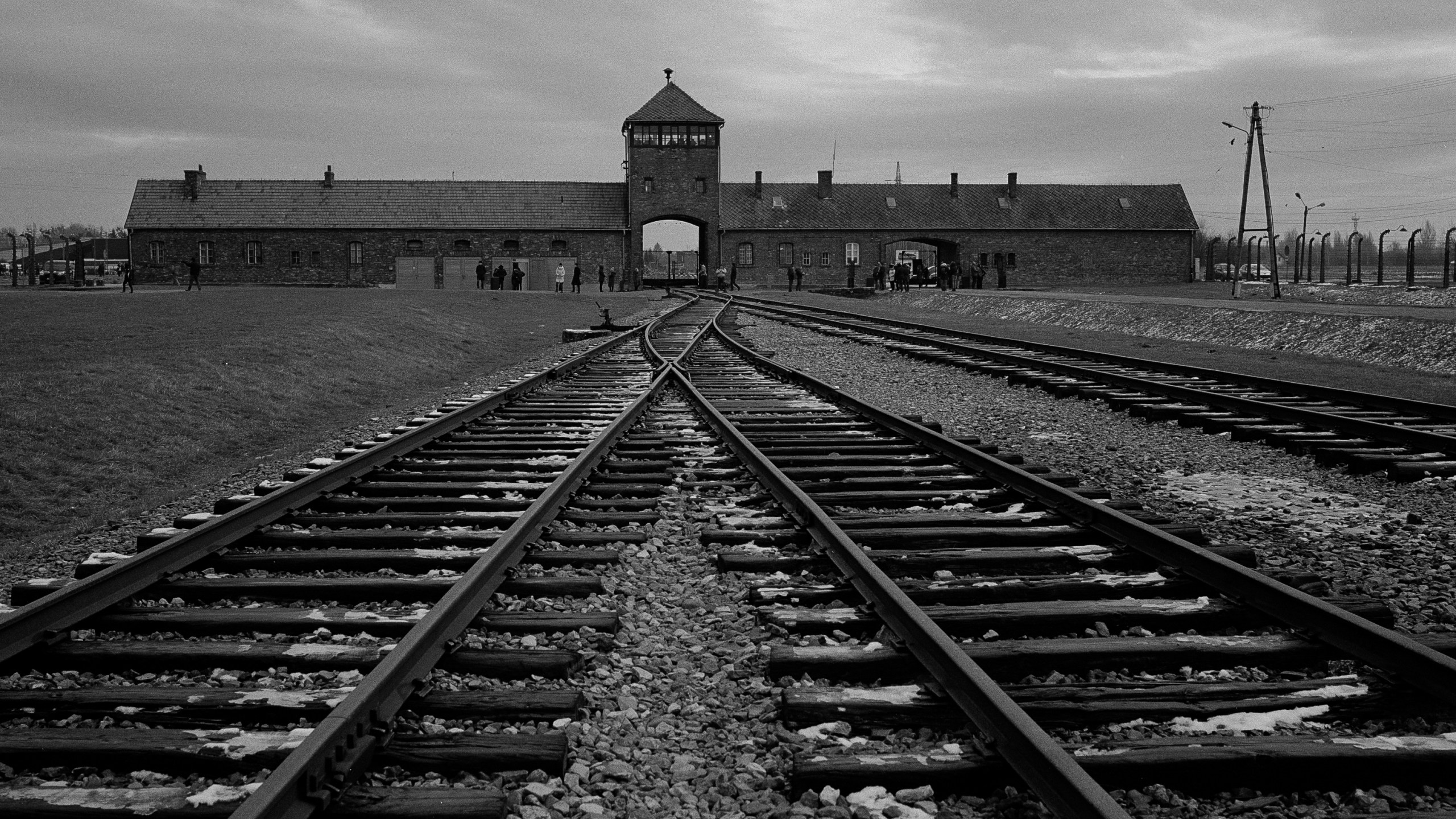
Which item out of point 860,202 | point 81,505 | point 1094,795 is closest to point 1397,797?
point 1094,795

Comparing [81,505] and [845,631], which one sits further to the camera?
[81,505]

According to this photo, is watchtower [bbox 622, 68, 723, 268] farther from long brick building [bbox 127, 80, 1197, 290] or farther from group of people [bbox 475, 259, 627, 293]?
group of people [bbox 475, 259, 627, 293]

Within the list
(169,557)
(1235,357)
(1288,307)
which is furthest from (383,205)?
(169,557)

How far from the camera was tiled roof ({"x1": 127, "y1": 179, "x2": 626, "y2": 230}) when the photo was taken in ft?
214

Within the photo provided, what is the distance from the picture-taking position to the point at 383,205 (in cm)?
6644

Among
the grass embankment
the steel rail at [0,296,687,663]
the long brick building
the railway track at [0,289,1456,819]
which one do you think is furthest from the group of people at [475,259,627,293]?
the railway track at [0,289,1456,819]

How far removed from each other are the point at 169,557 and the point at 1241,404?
8.81 meters

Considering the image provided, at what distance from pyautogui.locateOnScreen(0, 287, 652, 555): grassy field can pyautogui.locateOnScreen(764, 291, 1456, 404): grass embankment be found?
9791 millimetres

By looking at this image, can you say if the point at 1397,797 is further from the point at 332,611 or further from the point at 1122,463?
the point at 1122,463

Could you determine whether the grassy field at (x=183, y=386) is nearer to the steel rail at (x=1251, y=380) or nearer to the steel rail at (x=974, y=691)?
the steel rail at (x=974, y=691)

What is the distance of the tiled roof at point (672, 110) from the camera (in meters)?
66.1

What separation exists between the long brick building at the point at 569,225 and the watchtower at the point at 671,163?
90mm

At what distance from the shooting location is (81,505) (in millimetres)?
7637

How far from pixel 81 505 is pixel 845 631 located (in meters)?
5.80
